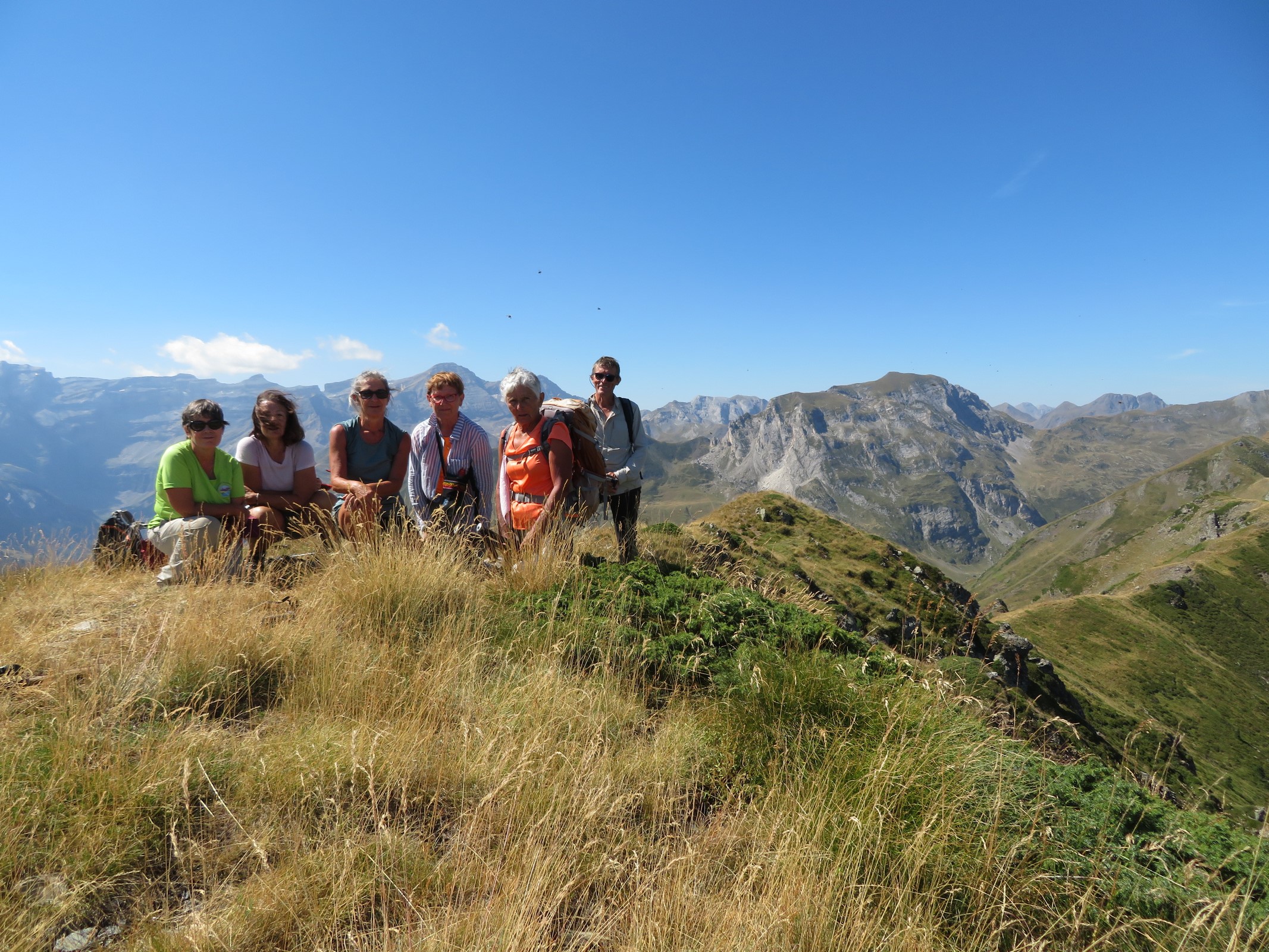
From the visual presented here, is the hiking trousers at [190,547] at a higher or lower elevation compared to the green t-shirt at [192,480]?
lower

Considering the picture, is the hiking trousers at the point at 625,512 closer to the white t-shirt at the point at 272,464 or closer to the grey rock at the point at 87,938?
the white t-shirt at the point at 272,464

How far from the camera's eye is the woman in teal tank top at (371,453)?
677 cm

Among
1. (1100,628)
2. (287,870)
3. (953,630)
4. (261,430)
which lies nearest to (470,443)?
(261,430)

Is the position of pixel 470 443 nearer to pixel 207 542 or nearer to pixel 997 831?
pixel 207 542

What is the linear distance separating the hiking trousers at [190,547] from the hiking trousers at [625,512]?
426cm

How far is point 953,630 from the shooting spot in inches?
720

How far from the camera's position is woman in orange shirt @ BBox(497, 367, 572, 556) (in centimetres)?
A: 632

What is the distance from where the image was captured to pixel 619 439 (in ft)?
26.6

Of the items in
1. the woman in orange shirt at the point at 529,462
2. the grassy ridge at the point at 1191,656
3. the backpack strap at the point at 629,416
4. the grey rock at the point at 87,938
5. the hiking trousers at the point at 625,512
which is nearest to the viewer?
the grey rock at the point at 87,938

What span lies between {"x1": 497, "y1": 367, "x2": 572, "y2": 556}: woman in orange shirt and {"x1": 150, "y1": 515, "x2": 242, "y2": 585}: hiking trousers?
2.66 metres

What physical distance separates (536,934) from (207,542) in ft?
17.5

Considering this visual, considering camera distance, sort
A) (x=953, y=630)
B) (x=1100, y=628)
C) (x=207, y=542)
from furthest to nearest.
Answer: (x=1100, y=628)
(x=953, y=630)
(x=207, y=542)

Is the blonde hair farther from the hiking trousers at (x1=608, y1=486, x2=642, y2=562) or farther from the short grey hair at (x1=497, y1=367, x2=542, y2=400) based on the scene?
the hiking trousers at (x1=608, y1=486, x2=642, y2=562)

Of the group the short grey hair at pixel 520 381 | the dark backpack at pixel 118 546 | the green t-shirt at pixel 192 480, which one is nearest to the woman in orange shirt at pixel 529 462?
the short grey hair at pixel 520 381
